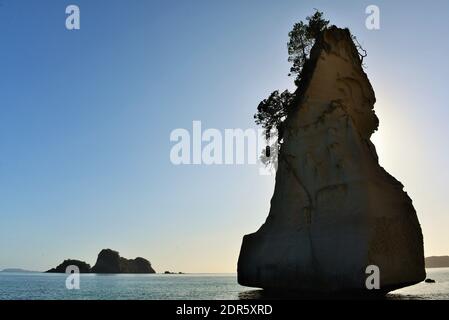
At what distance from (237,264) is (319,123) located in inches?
458

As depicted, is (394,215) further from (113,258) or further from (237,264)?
(113,258)

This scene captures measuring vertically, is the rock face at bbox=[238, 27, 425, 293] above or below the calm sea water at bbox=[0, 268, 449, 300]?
above

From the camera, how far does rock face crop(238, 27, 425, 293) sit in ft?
81.2

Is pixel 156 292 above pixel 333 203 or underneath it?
underneath

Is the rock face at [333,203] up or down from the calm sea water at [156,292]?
up

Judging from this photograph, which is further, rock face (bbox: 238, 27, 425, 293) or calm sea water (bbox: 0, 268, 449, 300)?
calm sea water (bbox: 0, 268, 449, 300)

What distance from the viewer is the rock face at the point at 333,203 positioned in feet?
81.2

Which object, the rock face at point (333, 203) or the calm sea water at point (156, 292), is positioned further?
the calm sea water at point (156, 292)

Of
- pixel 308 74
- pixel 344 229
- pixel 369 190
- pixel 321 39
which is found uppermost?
pixel 321 39

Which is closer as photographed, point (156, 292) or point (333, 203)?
point (333, 203)

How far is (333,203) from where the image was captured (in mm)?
26984
